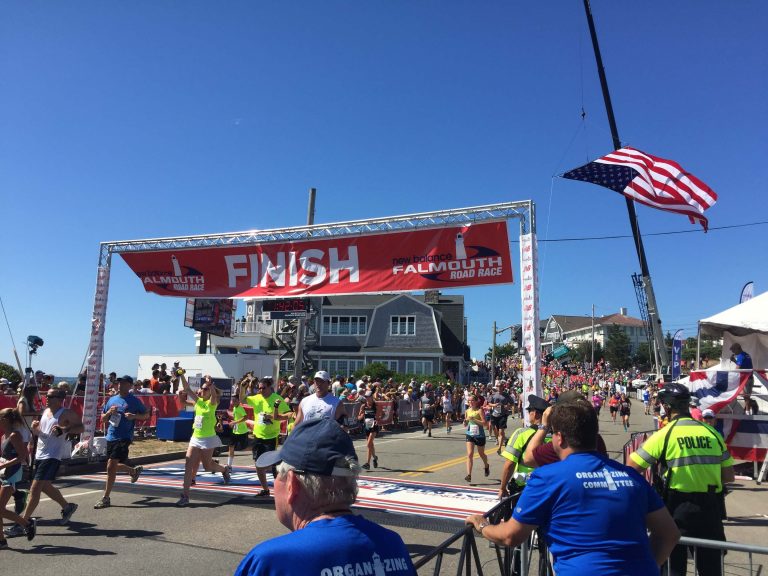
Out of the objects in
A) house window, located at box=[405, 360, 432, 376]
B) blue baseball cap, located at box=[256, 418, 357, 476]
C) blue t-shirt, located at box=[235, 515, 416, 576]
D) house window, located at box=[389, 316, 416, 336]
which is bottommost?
blue t-shirt, located at box=[235, 515, 416, 576]

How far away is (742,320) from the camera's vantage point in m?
12.5

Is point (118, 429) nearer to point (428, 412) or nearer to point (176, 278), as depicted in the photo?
point (176, 278)

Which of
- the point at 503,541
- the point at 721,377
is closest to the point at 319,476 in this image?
the point at 503,541

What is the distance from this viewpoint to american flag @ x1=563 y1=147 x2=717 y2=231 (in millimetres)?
11625

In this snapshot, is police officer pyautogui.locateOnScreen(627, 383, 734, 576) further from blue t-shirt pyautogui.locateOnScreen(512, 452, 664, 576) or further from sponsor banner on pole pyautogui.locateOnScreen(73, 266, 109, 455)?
sponsor banner on pole pyautogui.locateOnScreen(73, 266, 109, 455)

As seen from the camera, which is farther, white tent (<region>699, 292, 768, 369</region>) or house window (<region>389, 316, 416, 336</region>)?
house window (<region>389, 316, 416, 336</region>)

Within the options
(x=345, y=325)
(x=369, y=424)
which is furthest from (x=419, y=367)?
(x=369, y=424)

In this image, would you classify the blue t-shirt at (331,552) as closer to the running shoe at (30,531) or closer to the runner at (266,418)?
the running shoe at (30,531)

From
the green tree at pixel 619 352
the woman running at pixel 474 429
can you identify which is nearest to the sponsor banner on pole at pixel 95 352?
the woman running at pixel 474 429

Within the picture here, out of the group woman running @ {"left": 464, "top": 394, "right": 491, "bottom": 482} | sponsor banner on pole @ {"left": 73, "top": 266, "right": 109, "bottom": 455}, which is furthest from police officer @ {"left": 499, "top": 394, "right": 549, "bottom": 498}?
sponsor banner on pole @ {"left": 73, "top": 266, "right": 109, "bottom": 455}

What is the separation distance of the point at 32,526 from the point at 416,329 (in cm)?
3871

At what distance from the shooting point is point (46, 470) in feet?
23.9

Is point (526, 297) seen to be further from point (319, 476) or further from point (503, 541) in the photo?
point (319, 476)

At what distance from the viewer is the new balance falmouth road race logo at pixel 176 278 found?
14.5 metres
